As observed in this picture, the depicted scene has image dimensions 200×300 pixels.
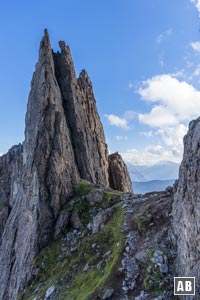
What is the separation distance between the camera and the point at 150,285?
3139 centimetres

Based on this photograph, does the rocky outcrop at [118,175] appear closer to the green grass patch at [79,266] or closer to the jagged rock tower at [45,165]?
the jagged rock tower at [45,165]

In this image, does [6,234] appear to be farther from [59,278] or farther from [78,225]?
[59,278]

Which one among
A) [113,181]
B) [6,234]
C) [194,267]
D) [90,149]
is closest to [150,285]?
[194,267]

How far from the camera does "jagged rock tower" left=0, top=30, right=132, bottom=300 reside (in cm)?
5578

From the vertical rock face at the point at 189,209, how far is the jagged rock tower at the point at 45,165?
89.4 feet

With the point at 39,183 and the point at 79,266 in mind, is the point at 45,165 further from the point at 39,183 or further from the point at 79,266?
the point at 79,266

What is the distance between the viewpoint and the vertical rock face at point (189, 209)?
94.5 feet

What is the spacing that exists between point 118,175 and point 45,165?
2914cm

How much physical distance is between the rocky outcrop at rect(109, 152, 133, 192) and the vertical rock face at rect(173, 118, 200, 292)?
160 feet

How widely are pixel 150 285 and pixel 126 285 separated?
2635 mm

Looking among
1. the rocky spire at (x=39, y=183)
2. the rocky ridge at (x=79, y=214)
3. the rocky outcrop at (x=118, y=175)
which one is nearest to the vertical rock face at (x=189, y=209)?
the rocky ridge at (x=79, y=214)

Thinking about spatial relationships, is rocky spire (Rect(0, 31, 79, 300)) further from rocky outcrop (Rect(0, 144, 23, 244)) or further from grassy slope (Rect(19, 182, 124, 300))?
rocky outcrop (Rect(0, 144, 23, 244))

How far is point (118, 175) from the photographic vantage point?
84.6 meters

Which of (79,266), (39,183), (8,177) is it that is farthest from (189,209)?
(8,177)
